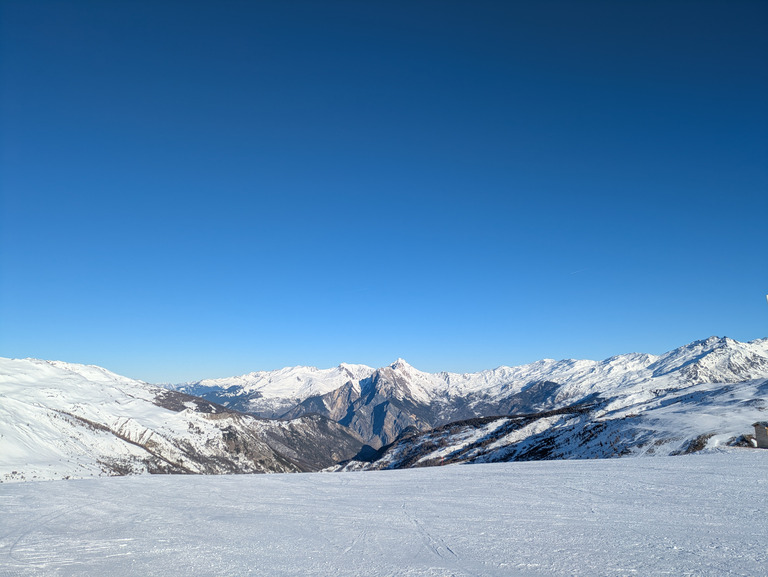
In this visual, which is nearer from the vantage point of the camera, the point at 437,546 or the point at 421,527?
the point at 437,546

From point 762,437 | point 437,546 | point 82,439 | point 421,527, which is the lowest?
point 82,439

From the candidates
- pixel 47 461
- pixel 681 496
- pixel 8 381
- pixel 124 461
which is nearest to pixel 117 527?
pixel 681 496

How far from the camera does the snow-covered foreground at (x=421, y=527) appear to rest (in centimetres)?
838

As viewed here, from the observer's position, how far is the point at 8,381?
172m

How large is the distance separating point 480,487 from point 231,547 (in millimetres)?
11671

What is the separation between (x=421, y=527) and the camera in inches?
459

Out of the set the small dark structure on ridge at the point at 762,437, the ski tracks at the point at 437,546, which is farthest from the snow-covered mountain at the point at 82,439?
the small dark structure on ridge at the point at 762,437

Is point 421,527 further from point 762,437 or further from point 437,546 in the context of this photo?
point 762,437

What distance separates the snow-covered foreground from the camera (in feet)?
27.5

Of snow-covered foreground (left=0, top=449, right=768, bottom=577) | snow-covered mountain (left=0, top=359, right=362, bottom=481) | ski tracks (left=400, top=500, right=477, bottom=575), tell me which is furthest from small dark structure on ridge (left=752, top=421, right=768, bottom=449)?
snow-covered mountain (left=0, top=359, right=362, bottom=481)

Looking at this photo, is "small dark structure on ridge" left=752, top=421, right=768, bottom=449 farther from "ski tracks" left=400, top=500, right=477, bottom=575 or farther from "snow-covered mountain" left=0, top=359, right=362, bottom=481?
"snow-covered mountain" left=0, top=359, right=362, bottom=481

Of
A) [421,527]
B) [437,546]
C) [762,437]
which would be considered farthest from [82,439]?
[762,437]

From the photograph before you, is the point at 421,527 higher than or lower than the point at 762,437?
higher

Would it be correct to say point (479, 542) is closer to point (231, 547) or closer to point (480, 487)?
point (231, 547)
